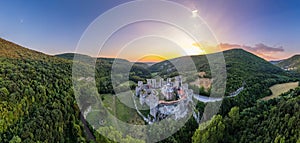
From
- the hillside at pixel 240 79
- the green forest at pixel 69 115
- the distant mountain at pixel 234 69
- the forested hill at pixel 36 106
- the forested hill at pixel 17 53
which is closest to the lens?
the green forest at pixel 69 115

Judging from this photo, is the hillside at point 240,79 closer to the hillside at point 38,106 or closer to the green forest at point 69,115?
the green forest at point 69,115

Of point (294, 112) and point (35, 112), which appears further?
point (35, 112)

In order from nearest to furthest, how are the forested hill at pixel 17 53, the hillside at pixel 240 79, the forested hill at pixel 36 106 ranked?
the forested hill at pixel 36 106, the hillside at pixel 240 79, the forested hill at pixel 17 53

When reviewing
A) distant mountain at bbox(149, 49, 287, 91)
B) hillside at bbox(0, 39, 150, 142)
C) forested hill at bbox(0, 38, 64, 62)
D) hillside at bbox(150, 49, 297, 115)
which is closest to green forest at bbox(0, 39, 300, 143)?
hillside at bbox(0, 39, 150, 142)

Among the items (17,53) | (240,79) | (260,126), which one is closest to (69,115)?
(17,53)

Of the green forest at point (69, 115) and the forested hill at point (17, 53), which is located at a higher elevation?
the forested hill at point (17, 53)

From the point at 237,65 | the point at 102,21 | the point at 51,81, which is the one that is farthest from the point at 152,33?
the point at 237,65

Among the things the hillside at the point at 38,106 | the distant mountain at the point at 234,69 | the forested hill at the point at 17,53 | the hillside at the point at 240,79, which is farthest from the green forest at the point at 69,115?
the distant mountain at the point at 234,69

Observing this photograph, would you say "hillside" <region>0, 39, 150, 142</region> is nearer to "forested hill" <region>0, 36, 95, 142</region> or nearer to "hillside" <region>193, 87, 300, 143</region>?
"forested hill" <region>0, 36, 95, 142</region>

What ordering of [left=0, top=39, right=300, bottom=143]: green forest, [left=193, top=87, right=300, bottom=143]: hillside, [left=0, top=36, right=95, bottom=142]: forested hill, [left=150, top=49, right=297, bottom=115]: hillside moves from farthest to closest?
[left=150, top=49, right=297, bottom=115]: hillside < [left=0, top=36, right=95, bottom=142]: forested hill < [left=0, top=39, right=300, bottom=143]: green forest < [left=193, top=87, right=300, bottom=143]: hillside

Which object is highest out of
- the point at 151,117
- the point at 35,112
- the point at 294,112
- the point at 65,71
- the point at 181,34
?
the point at 181,34

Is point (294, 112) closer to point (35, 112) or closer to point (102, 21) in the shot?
point (102, 21)
